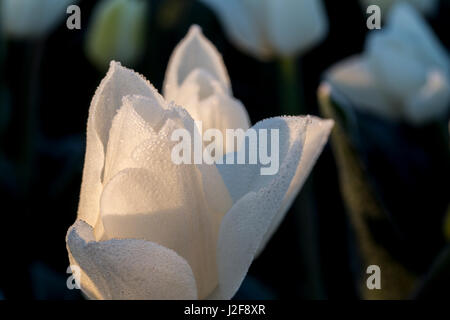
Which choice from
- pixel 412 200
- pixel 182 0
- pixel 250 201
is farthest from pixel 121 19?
pixel 250 201

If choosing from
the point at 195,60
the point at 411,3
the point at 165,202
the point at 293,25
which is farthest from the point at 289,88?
the point at 165,202

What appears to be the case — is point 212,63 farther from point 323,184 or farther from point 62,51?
point 62,51

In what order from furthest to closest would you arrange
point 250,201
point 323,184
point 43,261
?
point 323,184, point 43,261, point 250,201

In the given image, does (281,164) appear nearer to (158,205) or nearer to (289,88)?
(158,205)

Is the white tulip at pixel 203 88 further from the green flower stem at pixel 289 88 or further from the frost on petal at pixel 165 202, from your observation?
the green flower stem at pixel 289 88

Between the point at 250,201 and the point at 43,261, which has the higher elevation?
the point at 250,201

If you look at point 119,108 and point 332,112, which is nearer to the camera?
point 119,108
